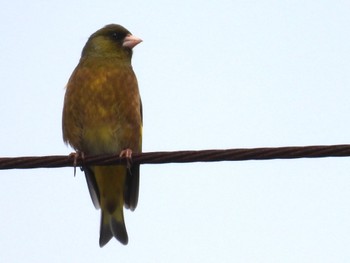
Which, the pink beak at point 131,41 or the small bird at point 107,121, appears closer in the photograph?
the small bird at point 107,121

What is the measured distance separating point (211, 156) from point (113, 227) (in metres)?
2.83

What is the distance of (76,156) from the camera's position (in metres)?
5.47

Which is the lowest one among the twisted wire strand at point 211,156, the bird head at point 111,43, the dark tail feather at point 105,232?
the dark tail feather at point 105,232

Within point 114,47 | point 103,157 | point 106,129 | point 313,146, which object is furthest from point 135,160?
point 114,47

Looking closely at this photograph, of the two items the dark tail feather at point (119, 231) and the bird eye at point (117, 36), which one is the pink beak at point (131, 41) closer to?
the bird eye at point (117, 36)

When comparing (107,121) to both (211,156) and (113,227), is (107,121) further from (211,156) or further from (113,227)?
(211,156)

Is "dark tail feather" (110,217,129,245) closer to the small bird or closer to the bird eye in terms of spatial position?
the small bird

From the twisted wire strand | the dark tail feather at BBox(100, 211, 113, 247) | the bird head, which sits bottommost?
the dark tail feather at BBox(100, 211, 113, 247)

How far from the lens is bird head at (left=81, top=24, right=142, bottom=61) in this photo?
6990 mm

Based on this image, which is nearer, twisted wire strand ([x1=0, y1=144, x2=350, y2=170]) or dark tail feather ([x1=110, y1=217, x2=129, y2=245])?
twisted wire strand ([x1=0, y1=144, x2=350, y2=170])

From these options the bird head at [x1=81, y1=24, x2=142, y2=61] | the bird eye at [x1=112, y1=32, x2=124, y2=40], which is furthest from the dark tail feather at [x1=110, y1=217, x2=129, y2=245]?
the bird eye at [x1=112, y1=32, x2=124, y2=40]

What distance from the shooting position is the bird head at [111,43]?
6990mm

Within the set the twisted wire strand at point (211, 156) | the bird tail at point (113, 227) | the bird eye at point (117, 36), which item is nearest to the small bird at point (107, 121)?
the bird tail at point (113, 227)

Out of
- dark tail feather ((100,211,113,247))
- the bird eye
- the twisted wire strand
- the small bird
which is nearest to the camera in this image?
the twisted wire strand
